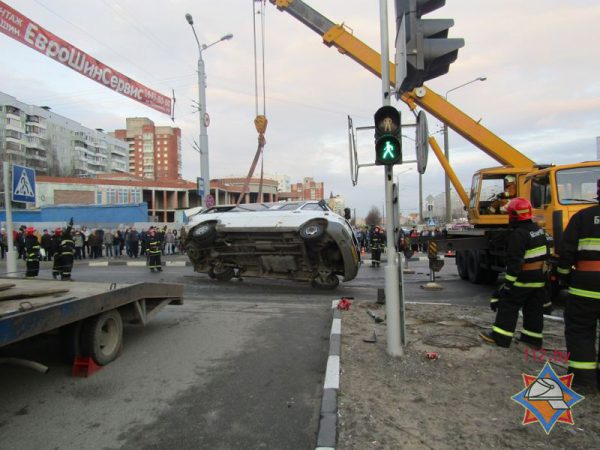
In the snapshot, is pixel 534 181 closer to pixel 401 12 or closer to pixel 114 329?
pixel 401 12

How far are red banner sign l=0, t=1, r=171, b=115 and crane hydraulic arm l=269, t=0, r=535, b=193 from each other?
523cm

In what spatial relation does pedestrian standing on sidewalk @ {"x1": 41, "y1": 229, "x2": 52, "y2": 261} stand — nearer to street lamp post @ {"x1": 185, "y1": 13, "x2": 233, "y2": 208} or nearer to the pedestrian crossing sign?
street lamp post @ {"x1": 185, "y1": 13, "x2": 233, "y2": 208}

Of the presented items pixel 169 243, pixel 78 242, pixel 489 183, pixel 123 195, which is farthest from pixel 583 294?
pixel 123 195

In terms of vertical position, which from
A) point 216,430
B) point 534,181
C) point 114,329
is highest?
point 534,181

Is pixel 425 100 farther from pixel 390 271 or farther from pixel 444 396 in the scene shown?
pixel 444 396

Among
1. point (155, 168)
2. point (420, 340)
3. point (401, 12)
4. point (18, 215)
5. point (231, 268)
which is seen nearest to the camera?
point (401, 12)

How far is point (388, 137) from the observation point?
471 centimetres

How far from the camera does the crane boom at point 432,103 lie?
39.9 feet

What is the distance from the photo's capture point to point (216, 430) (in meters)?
3.25

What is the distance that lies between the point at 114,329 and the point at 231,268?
6762 millimetres

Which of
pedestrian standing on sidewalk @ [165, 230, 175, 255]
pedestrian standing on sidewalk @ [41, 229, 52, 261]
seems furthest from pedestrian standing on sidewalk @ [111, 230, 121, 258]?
pedestrian standing on sidewalk @ [41, 229, 52, 261]

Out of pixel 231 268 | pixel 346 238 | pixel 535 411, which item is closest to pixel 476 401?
pixel 535 411

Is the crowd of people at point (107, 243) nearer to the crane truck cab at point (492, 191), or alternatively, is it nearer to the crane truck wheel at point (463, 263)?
the crane truck wheel at point (463, 263)

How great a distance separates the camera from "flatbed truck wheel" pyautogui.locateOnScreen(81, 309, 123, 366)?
434cm
